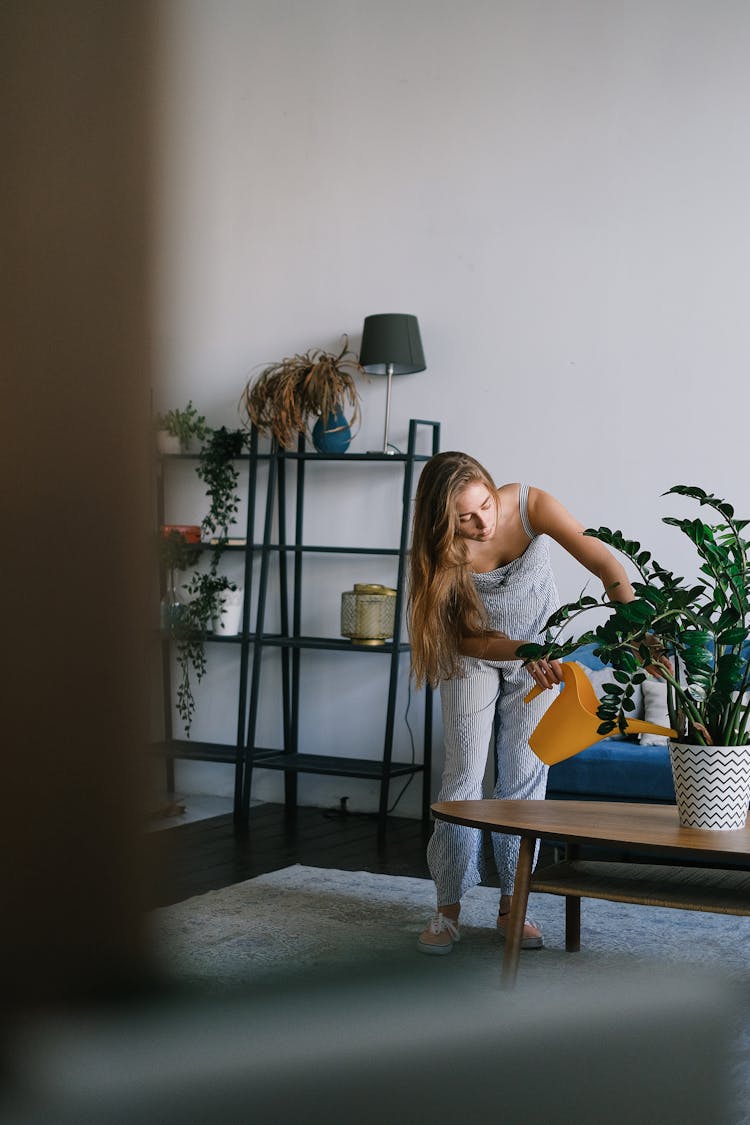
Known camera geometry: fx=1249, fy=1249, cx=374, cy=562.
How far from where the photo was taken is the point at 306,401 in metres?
4.95

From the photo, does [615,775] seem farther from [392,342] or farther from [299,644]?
[392,342]

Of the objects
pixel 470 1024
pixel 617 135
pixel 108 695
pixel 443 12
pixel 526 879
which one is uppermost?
pixel 443 12

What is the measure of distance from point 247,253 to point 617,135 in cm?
158

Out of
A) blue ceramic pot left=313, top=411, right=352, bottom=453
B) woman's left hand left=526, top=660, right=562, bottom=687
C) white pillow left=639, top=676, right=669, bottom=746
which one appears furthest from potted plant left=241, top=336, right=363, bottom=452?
woman's left hand left=526, top=660, right=562, bottom=687

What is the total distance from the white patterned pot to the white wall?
2.21m

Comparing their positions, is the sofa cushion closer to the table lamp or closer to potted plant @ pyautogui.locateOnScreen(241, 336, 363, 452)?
the table lamp

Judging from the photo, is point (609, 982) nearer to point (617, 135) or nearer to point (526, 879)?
point (526, 879)

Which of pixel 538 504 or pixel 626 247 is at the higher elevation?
pixel 626 247

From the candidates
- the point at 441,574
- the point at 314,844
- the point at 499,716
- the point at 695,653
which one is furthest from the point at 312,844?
the point at 695,653

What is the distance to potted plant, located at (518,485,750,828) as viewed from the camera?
2154 mm

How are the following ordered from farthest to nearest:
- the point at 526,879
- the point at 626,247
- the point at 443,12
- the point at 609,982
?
1. the point at 443,12
2. the point at 626,247
3. the point at 526,879
4. the point at 609,982

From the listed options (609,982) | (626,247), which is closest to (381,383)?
(626,247)

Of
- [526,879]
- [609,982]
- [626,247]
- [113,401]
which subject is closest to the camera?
[113,401]

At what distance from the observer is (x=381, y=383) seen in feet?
16.9
